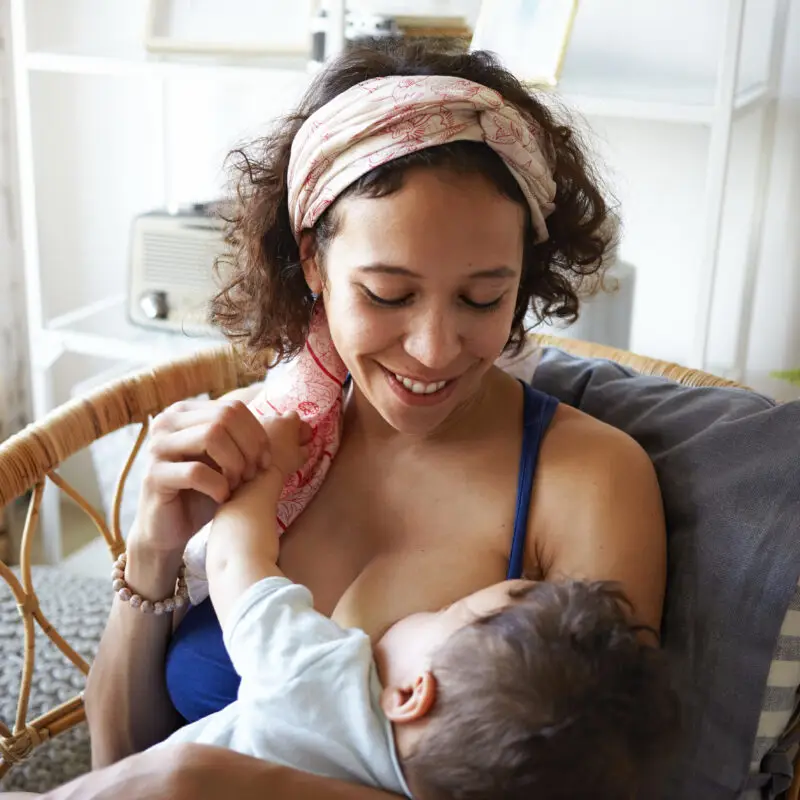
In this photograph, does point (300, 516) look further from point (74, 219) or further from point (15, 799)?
point (74, 219)

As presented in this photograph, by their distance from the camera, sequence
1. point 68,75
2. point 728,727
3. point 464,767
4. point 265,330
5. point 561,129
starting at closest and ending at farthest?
point 464,767, point 728,727, point 561,129, point 265,330, point 68,75

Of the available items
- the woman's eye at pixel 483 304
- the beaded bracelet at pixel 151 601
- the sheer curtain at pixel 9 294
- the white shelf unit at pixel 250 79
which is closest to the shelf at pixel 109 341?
the white shelf unit at pixel 250 79

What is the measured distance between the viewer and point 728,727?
103 centimetres

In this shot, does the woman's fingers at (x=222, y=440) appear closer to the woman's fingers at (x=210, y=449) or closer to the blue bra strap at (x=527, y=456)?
the woman's fingers at (x=210, y=449)

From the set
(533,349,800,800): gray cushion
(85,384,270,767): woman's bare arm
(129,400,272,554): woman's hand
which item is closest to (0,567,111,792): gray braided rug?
(85,384,270,767): woman's bare arm

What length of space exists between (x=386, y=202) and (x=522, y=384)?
32 centimetres

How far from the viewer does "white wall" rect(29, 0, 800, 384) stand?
6.64ft

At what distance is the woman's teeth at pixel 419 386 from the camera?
1.11 m

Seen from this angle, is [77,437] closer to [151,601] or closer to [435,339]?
[151,601]

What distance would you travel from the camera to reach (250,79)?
2.01 meters

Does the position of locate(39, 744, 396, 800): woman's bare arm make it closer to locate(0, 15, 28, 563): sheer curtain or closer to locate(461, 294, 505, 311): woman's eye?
locate(461, 294, 505, 311): woman's eye

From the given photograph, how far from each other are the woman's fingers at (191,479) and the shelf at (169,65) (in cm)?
102

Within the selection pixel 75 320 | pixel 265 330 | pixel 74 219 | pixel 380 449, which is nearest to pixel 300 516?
pixel 380 449

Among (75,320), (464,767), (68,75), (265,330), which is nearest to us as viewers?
(464,767)
